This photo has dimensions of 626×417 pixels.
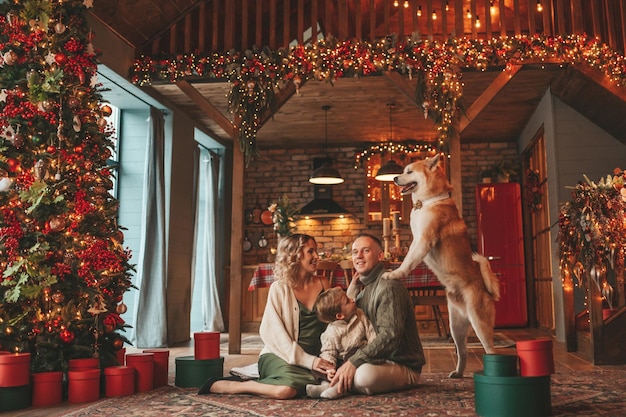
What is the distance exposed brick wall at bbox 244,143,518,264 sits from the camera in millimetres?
9883

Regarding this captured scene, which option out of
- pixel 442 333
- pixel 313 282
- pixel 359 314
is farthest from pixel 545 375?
pixel 442 333

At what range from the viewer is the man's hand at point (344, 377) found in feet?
10.8

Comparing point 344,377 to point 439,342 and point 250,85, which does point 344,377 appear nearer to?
point 250,85

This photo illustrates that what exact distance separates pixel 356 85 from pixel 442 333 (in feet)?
10.5

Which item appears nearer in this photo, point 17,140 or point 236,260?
point 17,140

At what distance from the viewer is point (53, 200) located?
12.7 feet

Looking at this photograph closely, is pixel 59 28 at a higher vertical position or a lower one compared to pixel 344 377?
higher

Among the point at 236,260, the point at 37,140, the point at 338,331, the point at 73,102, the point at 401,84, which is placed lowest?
the point at 338,331

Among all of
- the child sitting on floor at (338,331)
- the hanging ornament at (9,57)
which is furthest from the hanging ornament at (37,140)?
the child sitting on floor at (338,331)

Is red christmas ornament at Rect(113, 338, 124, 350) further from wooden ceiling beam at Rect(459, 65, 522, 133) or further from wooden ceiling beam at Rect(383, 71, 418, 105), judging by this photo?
wooden ceiling beam at Rect(459, 65, 522, 133)

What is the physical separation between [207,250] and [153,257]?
211 cm

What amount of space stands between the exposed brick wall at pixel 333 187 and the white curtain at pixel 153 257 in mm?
2682

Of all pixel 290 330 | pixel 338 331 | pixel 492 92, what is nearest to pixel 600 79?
pixel 492 92

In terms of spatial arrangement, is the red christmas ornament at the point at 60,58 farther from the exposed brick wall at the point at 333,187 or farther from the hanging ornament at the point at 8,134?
the exposed brick wall at the point at 333,187
